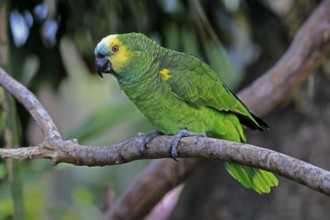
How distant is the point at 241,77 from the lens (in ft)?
8.39

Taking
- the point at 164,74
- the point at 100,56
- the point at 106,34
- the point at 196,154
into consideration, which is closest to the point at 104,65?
the point at 100,56

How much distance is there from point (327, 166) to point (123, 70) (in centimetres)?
106

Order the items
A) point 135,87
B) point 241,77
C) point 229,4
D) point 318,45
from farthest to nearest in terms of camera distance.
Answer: point 241,77
point 229,4
point 318,45
point 135,87

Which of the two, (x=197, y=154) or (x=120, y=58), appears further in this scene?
(x=120, y=58)

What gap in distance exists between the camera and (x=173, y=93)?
1.52m

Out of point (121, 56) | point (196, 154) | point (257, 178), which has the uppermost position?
point (121, 56)

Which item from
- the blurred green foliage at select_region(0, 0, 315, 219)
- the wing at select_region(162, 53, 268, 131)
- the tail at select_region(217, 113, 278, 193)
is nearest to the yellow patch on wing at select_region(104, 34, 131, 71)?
the wing at select_region(162, 53, 268, 131)

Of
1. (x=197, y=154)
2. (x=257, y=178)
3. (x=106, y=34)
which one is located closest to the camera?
(x=197, y=154)

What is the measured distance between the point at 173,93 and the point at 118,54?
6.5 inches

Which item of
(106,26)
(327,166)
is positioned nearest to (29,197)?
(106,26)

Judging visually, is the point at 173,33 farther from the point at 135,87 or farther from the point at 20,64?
the point at 135,87

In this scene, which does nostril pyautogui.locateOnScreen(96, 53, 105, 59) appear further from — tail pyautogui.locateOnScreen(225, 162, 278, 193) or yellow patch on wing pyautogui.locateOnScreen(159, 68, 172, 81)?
tail pyautogui.locateOnScreen(225, 162, 278, 193)

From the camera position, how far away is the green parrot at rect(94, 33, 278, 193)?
1.50 metres

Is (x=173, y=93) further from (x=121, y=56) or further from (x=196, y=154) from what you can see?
(x=196, y=154)
